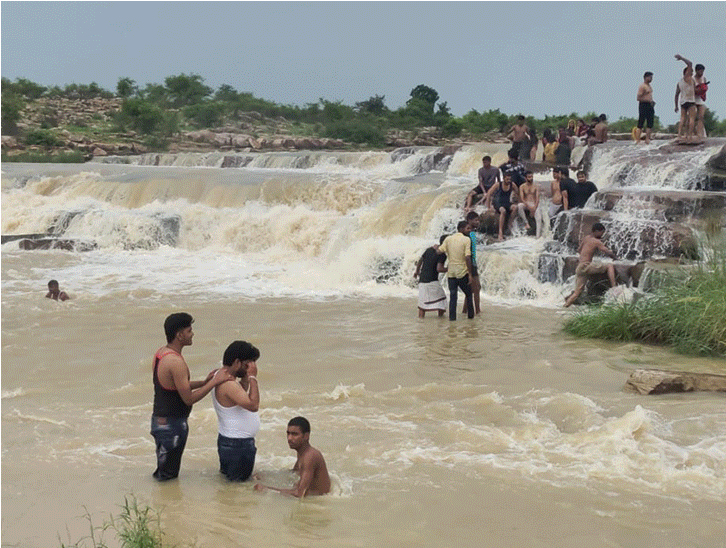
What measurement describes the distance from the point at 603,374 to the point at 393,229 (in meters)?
8.45

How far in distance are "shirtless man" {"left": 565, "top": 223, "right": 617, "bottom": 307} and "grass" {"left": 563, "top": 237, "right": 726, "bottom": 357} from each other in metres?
1.35

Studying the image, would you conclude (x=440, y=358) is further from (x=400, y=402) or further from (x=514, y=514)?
(x=514, y=514)

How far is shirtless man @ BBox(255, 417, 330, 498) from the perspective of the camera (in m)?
4.91

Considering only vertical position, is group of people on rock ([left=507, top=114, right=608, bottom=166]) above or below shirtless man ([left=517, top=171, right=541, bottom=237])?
above

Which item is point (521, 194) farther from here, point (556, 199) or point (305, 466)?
point (305, 466)

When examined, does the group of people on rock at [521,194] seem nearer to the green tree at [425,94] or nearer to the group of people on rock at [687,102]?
the group of people on rock at [687,102]

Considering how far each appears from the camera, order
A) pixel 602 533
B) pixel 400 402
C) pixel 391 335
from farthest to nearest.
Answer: pixel 391 335, pixel 400 402, pixel 602 533

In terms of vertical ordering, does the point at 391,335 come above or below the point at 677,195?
below

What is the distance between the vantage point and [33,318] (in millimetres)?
11117

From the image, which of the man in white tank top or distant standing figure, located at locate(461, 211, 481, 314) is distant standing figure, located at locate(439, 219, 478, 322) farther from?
the man in white tank top

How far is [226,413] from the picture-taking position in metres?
5.03

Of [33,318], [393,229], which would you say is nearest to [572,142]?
[393,229]

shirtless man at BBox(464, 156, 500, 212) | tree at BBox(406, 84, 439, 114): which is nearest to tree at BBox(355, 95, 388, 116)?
tree at BBox(406, 84, 439, 114)

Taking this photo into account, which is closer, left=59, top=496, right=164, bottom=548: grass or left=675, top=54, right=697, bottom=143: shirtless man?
left=59, top=496, right=164, bottom=548: grass
